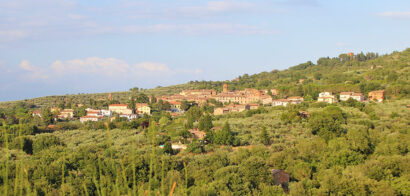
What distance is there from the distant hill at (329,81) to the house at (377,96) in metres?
0.88

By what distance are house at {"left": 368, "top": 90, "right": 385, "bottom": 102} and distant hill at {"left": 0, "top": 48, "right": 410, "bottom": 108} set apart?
0.88 m

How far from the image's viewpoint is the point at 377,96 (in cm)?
4612

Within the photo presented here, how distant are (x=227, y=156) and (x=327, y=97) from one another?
29.0 metres

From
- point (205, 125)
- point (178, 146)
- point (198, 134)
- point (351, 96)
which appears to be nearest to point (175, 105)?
point (351, 96)

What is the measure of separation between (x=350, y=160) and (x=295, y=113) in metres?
12.9

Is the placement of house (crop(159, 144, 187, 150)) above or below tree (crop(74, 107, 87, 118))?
below

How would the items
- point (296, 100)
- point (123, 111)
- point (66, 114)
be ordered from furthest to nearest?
point (123, 111) < point (296, 100) < point (66, 114)

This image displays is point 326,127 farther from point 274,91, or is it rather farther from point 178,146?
point 274,91

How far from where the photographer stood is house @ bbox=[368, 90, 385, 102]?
1788 inches

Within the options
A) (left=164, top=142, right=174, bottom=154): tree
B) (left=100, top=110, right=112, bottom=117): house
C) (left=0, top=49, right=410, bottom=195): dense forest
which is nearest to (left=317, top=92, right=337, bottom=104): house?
(left=0, top=49, right=410, bottom=195): dense forest

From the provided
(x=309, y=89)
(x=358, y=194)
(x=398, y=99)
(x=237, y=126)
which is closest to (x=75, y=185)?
(x=358, y=194)

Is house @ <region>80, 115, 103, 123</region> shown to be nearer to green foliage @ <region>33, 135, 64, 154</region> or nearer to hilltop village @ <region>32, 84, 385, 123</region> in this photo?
hilltop village @ <region>32, 84, 385, 123</region>

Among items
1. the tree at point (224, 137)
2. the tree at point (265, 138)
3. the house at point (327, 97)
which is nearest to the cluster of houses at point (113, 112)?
the house at point (327, 97)

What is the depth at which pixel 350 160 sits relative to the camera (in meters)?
19.5
